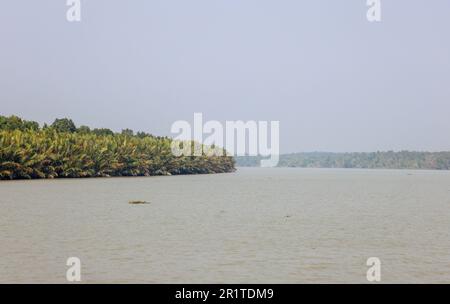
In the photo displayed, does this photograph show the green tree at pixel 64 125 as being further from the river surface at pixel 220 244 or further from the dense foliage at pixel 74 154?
the river surface at pixel 220 244

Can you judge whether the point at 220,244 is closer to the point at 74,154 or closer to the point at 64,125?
the point at 74,154

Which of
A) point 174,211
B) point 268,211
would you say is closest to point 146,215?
point 174,211

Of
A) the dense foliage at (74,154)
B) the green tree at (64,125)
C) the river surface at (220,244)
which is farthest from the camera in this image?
the green tree at (64,125)

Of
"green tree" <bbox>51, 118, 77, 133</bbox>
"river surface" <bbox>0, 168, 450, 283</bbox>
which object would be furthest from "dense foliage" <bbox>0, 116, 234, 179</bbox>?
"river surface" <bbox>0, 168, 450, 283</bbox>

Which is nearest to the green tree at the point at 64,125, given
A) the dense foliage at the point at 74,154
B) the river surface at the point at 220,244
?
the dense foliage at the point at 74,154

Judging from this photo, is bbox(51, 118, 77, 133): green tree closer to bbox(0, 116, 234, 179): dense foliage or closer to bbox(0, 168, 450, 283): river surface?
bbox(0, 116, 234, 179): dense foliage

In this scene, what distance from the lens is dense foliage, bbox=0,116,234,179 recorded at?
77125mm

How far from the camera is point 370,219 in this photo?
35.6 metres

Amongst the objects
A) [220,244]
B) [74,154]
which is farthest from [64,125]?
[220,244]

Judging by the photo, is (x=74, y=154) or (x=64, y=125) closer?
(x=74, y=154)

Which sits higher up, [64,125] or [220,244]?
[64,125]

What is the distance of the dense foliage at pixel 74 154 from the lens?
3036 inches

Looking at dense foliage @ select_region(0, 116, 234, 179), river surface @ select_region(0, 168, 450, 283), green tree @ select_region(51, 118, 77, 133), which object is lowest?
river surface @ select_region(0, 168, 450, 283)

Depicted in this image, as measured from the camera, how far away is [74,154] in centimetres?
8962
